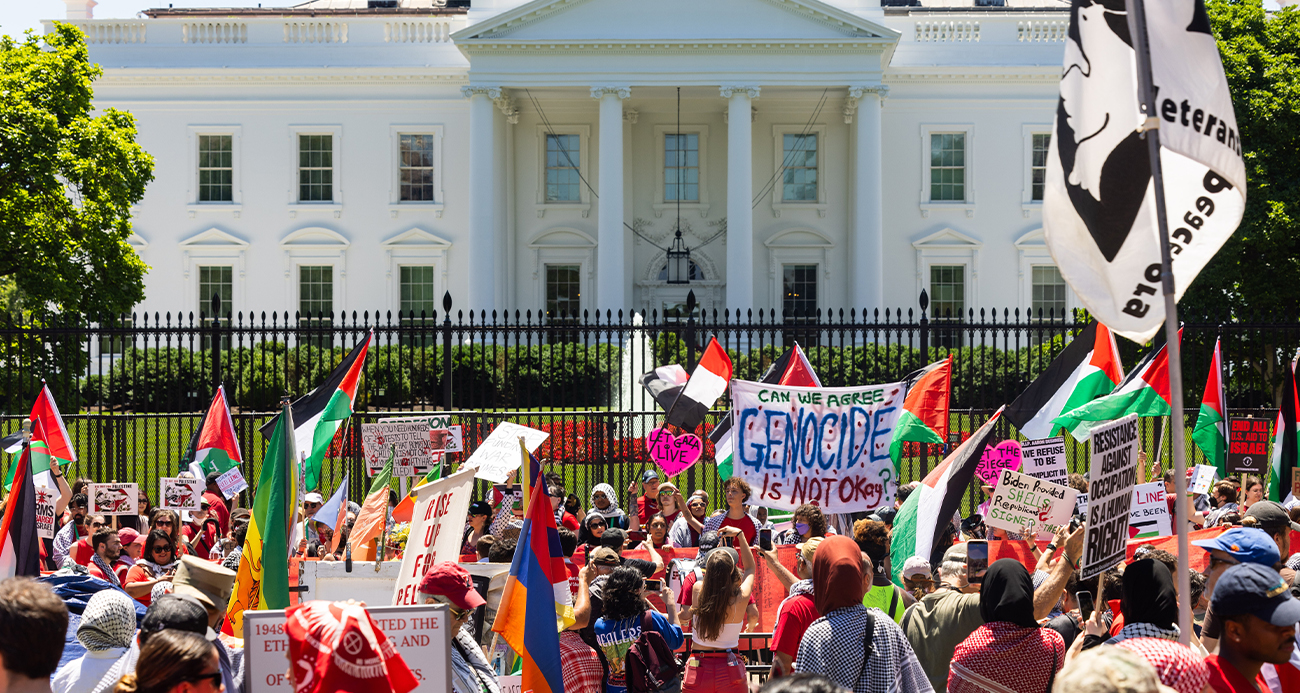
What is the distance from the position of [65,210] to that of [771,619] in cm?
1792

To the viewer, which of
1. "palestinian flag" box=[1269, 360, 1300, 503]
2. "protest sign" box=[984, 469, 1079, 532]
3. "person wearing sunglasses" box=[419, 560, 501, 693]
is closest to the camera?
"person wearing sunglasses" box=[419, 560, 501, 693]

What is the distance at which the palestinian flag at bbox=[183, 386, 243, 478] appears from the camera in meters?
11.6

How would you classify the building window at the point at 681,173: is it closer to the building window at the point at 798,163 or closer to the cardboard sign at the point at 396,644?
the building window at the point at 798,163

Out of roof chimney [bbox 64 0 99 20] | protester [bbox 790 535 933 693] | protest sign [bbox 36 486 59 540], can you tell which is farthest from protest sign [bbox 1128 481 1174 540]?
roof chimney [bbox 64 0 99 20]

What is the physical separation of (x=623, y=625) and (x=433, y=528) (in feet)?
3.19

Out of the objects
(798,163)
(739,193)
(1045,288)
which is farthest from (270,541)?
(1045,288)

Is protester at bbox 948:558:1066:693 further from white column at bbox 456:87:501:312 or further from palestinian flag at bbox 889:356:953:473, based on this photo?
white column at bbox 456:87:501:312

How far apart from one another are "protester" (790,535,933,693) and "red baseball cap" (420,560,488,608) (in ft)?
4.24

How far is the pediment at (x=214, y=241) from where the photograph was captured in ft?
113

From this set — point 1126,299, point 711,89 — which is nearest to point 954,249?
point 711,89

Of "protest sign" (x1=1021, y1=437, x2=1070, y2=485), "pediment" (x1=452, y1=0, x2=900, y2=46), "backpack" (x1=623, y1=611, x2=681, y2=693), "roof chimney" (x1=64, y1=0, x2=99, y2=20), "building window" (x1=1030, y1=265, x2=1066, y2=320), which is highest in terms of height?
"roof chimney" (x1=64, y1=0, x2=99, y2=20)

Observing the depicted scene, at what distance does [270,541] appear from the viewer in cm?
585

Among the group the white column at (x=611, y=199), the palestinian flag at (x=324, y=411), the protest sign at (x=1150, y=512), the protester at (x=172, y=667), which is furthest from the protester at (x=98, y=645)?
the white column at (x=611, y=199)

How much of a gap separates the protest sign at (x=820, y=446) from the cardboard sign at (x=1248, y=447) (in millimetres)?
4380
